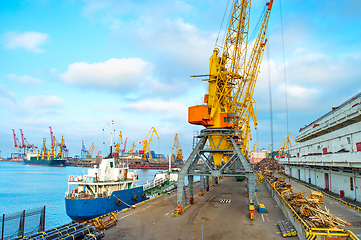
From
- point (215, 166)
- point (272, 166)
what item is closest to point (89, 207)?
point (215, 166)

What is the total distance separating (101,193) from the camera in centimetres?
3189

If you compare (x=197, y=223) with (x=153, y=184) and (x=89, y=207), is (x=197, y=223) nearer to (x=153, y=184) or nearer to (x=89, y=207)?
(x=89, y=207)

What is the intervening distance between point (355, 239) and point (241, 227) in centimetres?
918

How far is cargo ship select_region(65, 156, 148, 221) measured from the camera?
2781 centimetres

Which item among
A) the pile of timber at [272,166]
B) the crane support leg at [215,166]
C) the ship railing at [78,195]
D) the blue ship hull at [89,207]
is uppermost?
the crane support leg at [215,166]

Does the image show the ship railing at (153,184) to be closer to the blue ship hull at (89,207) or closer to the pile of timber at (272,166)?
the blue ship hull at (89,207)

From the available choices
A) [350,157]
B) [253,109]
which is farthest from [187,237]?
[253,109]

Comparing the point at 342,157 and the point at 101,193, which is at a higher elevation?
the point at 342,157

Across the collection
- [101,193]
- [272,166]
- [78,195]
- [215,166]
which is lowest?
[272,166]

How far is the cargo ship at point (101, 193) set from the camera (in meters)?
27.8

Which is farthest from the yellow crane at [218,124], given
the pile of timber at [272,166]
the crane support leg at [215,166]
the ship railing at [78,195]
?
the pile of timber at [272,166]

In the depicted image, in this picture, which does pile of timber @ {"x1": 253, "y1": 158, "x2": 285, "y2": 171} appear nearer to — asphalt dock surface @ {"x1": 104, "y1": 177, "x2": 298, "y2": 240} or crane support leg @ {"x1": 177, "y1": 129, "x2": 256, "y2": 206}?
crane support leg @ {"x1": 177, "y1": 129, "x2": 256, "y2": 206}

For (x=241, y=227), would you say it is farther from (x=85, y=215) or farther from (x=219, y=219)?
(x=85, y=215)

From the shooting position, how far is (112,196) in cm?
3089
